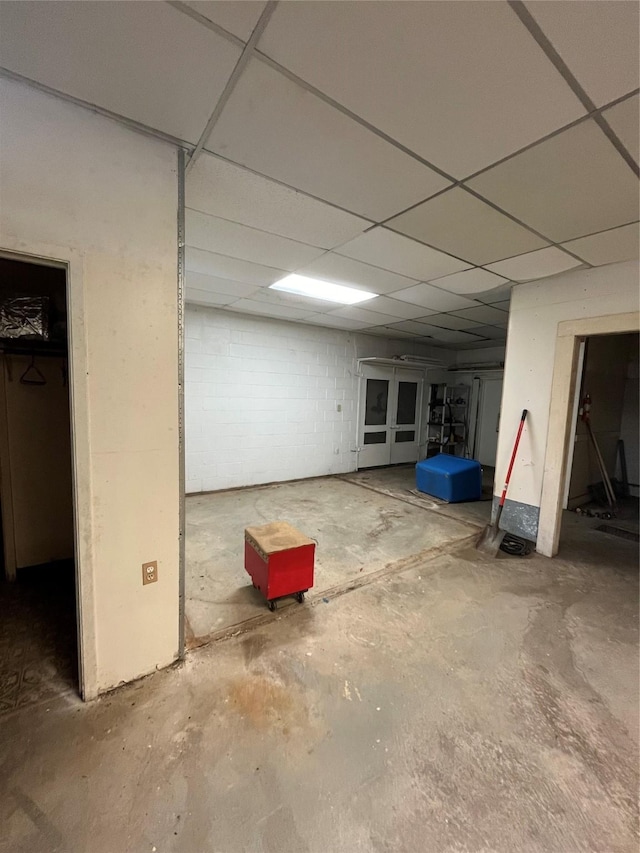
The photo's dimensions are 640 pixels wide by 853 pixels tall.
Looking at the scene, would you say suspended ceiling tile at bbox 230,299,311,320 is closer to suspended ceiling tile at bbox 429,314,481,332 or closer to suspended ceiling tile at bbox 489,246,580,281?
suspended ceiling tile at bbox 429,314,481,332

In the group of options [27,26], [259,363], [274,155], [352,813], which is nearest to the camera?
[27,26]

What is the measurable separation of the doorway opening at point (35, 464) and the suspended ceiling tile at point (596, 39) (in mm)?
2524

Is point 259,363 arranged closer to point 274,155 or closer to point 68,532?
point 68,532

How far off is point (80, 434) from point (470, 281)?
339 cm

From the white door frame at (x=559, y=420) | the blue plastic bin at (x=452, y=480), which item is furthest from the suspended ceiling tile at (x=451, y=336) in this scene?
the white door frame at (x=559, y=420)

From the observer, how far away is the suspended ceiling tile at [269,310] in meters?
4.37

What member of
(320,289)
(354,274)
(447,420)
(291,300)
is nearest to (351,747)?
(354,274)

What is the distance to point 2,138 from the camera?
121cm

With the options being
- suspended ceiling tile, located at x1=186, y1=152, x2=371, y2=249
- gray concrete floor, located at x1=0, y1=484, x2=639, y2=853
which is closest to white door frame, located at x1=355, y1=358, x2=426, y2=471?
suspended ceiling tile, located at x1=186, y1=152, x2=371, y2=249

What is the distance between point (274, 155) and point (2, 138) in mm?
1038

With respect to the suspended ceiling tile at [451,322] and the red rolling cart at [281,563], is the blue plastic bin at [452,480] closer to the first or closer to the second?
the suspended ceiling tile at [451,322]

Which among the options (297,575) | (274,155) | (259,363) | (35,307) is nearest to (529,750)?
(297,575)

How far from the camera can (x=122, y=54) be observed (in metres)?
1.14

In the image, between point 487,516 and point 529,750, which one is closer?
point 529,750
